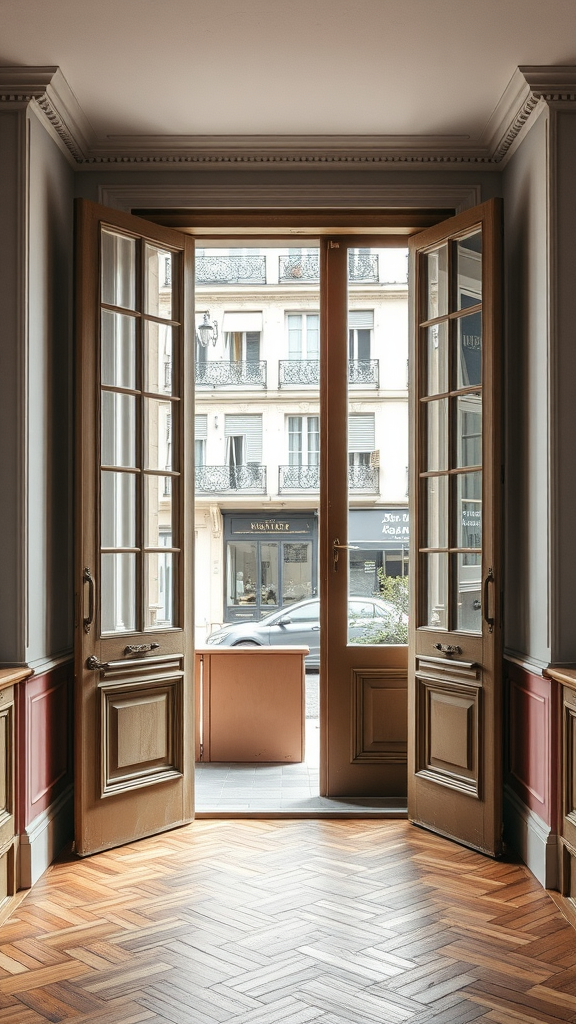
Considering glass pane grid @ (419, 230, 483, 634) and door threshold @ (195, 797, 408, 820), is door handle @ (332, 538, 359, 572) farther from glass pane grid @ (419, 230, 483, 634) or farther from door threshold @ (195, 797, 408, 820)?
door threshold @ (195, 797, 408, 820)

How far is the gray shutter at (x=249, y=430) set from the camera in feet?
44.2

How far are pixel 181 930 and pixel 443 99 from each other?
3.40m

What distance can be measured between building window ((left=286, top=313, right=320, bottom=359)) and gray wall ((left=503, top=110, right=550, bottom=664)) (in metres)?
9.01

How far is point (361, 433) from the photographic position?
14.8 ft

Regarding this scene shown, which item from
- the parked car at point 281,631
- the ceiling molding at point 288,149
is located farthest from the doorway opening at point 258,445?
the ceiling molding at point 288,149

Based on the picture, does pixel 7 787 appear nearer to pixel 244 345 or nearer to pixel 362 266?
pixel 362 266

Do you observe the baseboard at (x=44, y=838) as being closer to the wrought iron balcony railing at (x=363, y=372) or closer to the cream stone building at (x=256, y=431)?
the wrought iron balcony railing at (x=363, y=372)

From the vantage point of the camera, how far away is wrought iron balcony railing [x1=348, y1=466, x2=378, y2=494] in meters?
4.47

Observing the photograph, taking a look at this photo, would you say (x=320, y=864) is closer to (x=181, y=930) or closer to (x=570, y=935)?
(x=181, y=930)

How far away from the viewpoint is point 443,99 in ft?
12.3

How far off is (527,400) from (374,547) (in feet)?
3.66

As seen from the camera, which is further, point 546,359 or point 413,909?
point 546,359

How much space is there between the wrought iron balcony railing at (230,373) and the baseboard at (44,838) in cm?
994

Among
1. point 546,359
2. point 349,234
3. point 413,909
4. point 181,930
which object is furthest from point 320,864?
point 349,234
